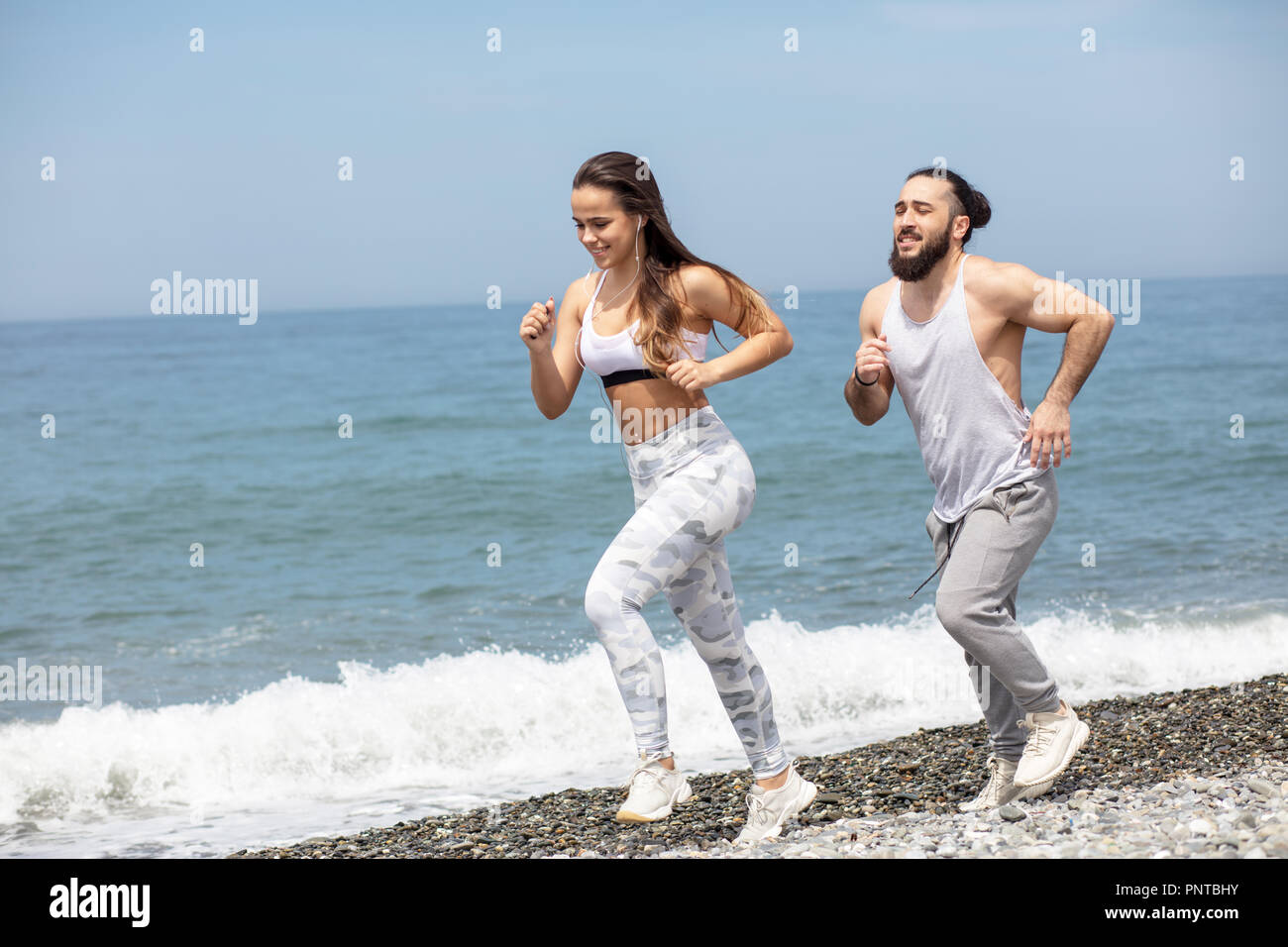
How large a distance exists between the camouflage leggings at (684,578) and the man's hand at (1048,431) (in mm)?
978

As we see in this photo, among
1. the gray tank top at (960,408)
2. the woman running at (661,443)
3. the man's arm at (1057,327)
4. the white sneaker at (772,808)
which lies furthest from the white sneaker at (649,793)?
the man's arm at (1057,327)

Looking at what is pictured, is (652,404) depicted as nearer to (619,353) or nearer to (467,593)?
(619,353)

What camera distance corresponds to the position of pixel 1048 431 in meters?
4.23

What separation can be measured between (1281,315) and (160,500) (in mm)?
39061

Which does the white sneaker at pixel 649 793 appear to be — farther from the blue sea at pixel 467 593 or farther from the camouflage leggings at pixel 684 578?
the blue sea at pixel 467 593

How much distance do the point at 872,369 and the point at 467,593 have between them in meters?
8.98

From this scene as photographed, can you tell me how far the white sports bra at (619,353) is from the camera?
4.34 metres

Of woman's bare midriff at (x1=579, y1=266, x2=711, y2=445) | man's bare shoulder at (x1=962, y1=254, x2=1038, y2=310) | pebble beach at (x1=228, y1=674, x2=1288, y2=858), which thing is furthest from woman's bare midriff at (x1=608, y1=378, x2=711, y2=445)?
pebble beach at (x1=228, y1=674, x2=1288, y2=858)

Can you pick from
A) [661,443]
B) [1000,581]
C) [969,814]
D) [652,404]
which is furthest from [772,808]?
[652,404]

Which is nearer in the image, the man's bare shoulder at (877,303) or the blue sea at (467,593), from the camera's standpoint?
the man's bare shoulder at (877,303)

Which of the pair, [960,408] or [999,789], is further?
[999,789]

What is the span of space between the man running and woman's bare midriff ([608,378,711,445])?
2.01 ft
